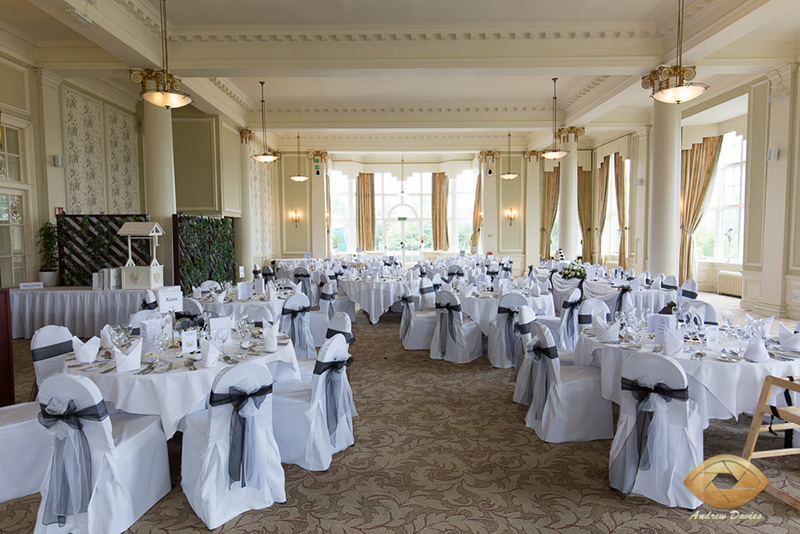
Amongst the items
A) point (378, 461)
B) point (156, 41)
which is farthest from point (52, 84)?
point (378, 461)

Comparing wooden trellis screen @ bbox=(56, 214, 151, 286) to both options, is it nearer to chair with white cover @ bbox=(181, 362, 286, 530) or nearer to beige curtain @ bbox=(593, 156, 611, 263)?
chair with white cover @ bbox=(181, 362, 286, 530)

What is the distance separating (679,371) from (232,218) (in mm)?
11933

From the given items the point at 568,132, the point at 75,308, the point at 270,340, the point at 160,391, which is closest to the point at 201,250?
the point at 75,308

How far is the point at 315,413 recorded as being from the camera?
3297 mm

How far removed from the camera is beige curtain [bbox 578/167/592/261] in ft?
54.5

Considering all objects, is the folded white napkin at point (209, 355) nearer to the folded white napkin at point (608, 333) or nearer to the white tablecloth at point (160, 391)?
the white tablecloth at point (160, 391)

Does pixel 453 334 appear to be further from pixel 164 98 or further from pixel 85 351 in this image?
pixel 164 98

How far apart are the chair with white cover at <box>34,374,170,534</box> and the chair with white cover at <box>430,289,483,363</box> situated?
3.94 metres

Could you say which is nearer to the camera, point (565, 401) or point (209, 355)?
point (209, 355)

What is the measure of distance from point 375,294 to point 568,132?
739 centimetres

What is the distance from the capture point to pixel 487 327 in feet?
21.5

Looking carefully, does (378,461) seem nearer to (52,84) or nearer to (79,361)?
(79,361)

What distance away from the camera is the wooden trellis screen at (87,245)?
791 cm

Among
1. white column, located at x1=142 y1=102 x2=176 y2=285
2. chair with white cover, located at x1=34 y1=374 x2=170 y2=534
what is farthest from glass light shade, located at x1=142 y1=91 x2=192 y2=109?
chair with white cover, located at x1=34 y1=374 x2=170 y2=534
